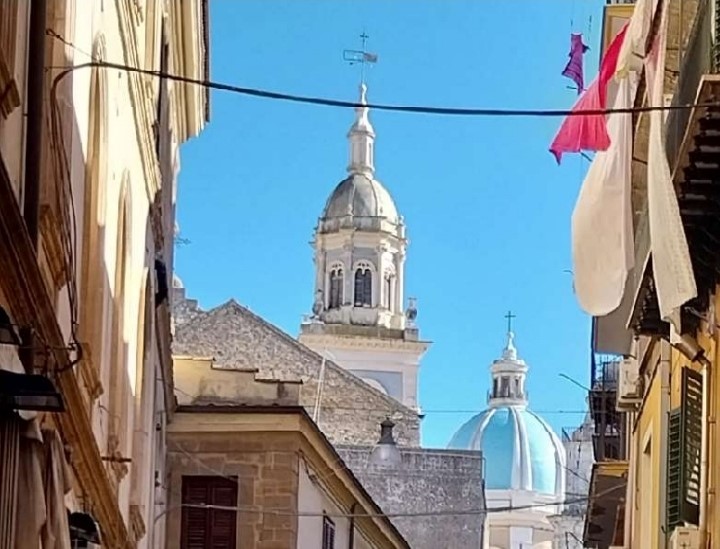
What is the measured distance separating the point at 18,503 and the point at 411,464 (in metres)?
48.1

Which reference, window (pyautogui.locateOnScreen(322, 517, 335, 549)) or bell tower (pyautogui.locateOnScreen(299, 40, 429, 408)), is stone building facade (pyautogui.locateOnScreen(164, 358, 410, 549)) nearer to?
window (pyautogui.locateOnScreen(322, 517, 335, 549))

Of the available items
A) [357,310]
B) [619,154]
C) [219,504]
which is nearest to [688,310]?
[619,154]

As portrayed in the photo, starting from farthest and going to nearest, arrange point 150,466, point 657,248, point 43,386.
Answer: point 150,466 < point 657,248 < point 43,386

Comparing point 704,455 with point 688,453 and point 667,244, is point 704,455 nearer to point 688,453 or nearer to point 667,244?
point 688,453

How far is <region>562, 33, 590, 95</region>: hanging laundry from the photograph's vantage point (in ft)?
58.4

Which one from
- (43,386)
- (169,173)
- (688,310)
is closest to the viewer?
(43,386)

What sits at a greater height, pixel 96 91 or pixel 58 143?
pixel 96 91

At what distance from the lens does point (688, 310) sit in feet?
45.4

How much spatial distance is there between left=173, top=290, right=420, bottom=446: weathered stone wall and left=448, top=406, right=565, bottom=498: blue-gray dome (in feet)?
132

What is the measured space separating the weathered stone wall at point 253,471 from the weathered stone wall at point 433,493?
1065 inches

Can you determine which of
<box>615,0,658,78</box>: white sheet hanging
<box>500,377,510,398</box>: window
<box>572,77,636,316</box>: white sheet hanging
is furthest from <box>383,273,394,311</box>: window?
<box>572,77,636,316</box>: white sheet hanging

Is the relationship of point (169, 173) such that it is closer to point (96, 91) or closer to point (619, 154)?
point (96, 91)

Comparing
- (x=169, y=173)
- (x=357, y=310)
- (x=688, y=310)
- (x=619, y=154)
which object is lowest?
(x=688, y=310)

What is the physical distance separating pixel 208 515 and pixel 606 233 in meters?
16.7
